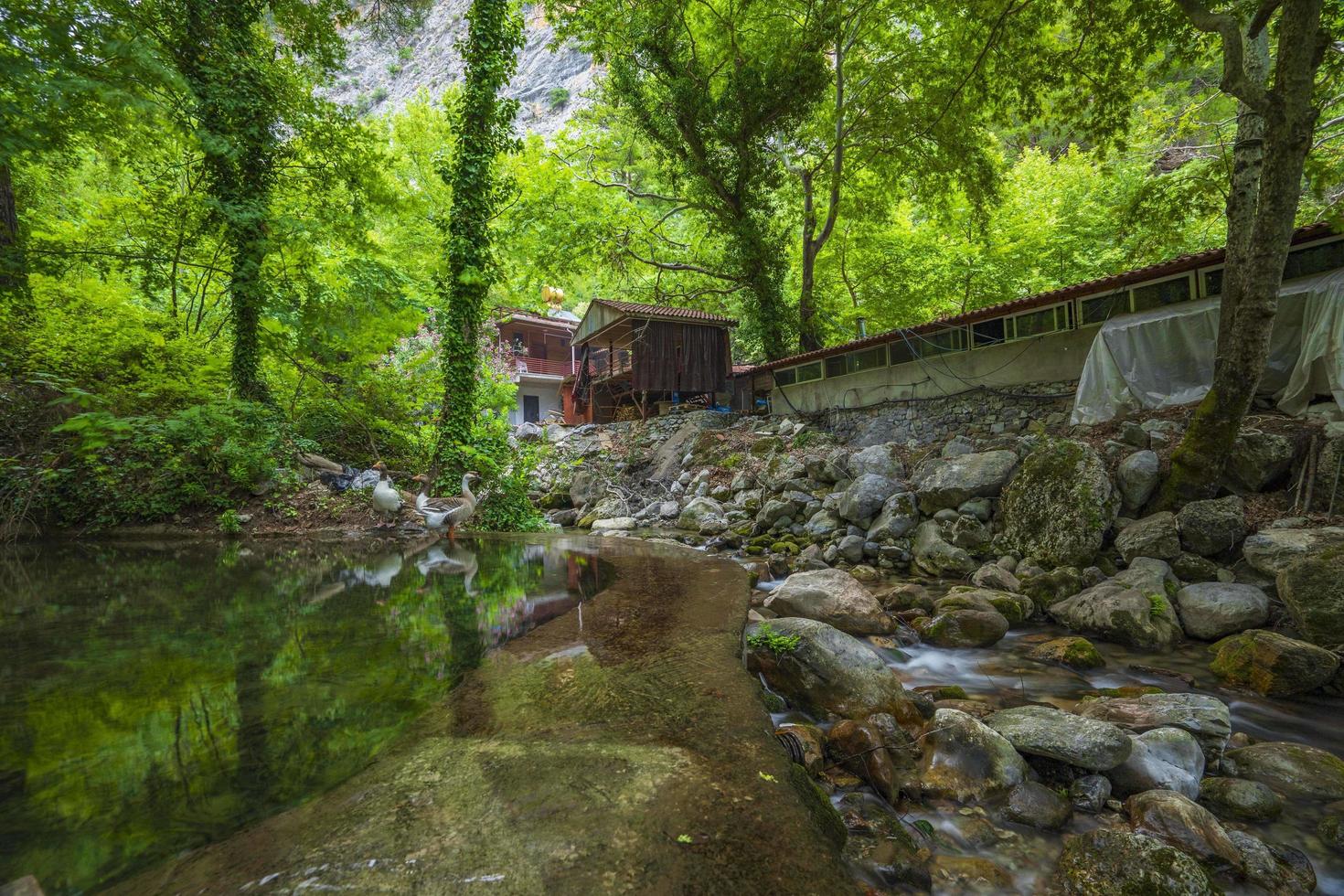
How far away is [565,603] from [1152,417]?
9.40 metres

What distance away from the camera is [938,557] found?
682 cm

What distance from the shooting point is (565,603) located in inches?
149

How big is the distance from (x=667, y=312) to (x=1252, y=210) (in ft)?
48.5

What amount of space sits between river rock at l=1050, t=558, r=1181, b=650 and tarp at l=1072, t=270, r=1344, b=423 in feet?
13.0

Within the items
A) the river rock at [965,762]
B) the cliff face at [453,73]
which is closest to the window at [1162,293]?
the river rock at [965,762]

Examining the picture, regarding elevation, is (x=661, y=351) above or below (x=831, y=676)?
above

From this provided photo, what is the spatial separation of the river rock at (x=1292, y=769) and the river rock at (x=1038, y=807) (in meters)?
1.19

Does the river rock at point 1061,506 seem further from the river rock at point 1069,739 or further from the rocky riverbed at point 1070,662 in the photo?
the river rock at point 1069,739

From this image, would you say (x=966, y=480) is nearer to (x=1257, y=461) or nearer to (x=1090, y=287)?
(x=1257, y=461)

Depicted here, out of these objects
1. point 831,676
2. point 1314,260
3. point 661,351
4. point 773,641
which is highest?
point 661,351

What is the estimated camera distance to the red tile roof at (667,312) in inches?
741

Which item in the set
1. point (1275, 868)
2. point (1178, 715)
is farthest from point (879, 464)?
point (1275, 868)

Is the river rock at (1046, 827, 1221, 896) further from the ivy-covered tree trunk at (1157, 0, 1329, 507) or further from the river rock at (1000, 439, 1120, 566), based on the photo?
the ivy-covered tree trunk at (1157, 0, 1329, 507)

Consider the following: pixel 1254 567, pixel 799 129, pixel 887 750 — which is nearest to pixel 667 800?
pixel 887 750
